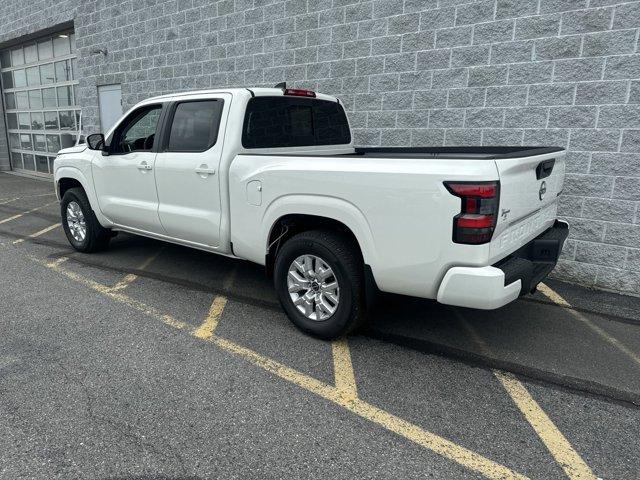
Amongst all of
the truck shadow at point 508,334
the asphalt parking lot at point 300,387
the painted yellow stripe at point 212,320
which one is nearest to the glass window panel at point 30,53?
the asphalt parking lot at point 300,387

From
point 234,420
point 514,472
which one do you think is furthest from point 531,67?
point 234,420

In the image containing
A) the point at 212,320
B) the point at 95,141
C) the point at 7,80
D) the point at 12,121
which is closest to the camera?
the point at 212,320

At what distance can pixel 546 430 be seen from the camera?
2.73 metres

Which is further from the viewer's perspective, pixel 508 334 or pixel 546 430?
pixel 508 334

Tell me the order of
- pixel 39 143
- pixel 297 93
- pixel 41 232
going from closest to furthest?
pixel 297 93 → pixel 41 232 → pixel 39 143

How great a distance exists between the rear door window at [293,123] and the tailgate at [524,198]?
2.22 metres

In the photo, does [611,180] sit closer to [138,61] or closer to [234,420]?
[234,420]

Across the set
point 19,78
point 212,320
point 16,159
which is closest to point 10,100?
point 19,78

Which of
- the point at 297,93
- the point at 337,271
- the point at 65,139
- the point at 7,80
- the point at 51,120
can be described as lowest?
the point at 337,271

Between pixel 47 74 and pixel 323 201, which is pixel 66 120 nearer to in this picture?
pixel 47 74

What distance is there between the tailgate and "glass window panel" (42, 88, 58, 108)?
13.5 metres

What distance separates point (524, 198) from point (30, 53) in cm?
1529

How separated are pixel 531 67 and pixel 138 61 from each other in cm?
776

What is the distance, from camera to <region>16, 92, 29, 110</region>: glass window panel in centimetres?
1462
